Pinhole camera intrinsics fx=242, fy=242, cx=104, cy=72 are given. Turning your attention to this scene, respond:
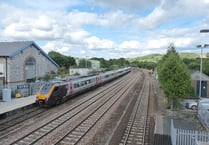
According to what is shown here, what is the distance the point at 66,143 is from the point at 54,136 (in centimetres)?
143

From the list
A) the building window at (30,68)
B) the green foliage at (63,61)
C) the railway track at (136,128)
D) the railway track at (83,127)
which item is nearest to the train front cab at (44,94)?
the railway track at (83,127)

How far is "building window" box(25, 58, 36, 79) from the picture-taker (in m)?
34.5

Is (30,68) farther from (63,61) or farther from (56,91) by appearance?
(63,61)

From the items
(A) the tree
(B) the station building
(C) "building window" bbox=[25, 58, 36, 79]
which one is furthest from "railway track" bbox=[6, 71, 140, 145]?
(C) "building window" bbox=[25, 58, 36, 79]

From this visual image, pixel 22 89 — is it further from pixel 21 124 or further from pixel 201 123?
pixel 201 123

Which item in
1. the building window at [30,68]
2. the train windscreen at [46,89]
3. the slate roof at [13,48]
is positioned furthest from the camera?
the building window at [30,68]

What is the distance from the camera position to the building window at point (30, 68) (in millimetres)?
34469

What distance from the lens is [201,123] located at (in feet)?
61.9

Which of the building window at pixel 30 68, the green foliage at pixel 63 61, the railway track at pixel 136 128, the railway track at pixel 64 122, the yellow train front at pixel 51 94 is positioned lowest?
the railway track at pixel 136 128

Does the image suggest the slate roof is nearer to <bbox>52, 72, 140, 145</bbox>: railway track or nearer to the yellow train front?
the yellow train front

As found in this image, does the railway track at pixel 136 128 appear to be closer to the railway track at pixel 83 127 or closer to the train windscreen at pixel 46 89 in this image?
the railway track at pixel 83 127

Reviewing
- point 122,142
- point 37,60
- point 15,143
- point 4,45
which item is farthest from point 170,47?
point 15,143

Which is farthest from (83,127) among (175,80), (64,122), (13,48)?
(13,48)

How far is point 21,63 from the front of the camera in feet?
108
